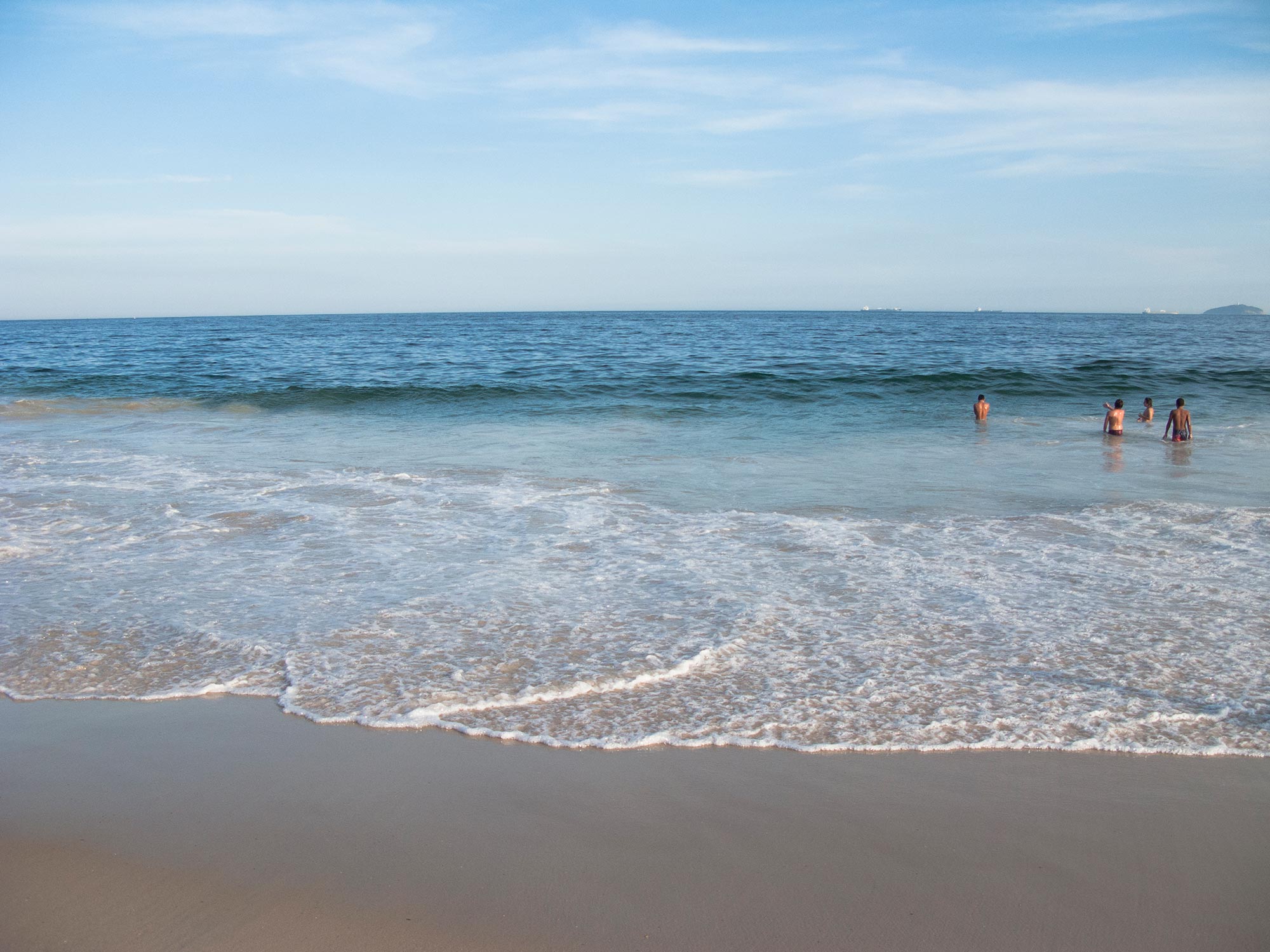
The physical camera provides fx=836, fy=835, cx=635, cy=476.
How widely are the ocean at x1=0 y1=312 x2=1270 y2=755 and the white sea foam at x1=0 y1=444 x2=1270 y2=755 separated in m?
0.03

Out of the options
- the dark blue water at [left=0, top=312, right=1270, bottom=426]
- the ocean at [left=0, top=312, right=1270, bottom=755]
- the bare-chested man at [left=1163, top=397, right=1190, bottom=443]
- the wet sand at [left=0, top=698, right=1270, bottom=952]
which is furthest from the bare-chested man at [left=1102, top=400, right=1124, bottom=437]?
the wet sand at [left=0, top=698, right=1270, bottom=952]

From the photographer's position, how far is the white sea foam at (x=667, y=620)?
4.36 meters

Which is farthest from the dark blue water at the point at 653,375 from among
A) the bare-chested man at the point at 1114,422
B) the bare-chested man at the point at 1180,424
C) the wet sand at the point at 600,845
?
the wet sand at the point at 600,845

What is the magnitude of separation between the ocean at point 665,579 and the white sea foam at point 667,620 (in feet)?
0.09

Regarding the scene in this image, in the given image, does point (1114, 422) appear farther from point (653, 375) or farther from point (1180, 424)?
point (653, 375)

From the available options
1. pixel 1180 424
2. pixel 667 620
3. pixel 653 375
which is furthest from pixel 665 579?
pixel 653 375

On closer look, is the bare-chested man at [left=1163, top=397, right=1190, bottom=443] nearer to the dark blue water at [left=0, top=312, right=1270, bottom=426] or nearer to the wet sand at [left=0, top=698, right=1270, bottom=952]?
the dark blue water at [left=0, top=312, right=1270, bottom=426]

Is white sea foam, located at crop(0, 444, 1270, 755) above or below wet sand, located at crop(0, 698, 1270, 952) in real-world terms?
above

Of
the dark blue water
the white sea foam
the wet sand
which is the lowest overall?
the wet sand

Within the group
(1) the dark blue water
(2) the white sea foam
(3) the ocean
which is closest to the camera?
(2) the white sea foam

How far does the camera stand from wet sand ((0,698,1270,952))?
2834 mm

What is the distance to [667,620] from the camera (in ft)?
18.7

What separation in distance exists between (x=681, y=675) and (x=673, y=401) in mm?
17054

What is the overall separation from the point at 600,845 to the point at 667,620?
251 cm
